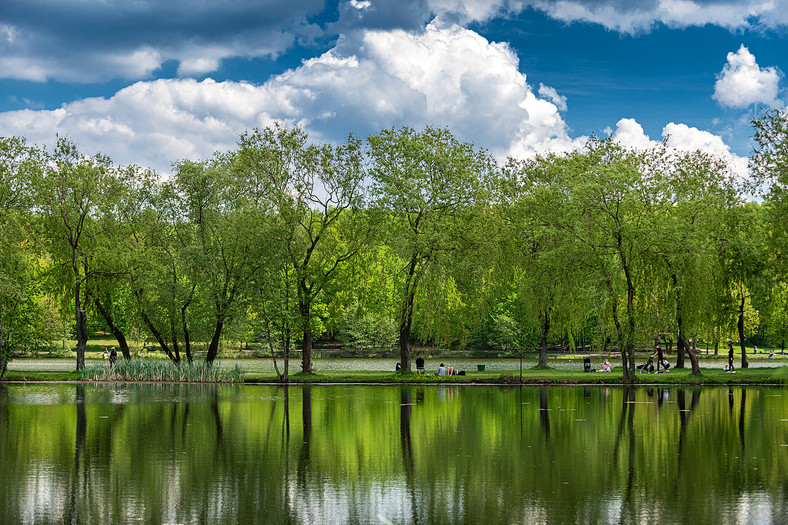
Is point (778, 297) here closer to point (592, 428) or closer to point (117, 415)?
point (592, 428)

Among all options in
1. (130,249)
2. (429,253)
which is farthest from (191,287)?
(429,253)

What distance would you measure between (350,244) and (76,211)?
17.9 m

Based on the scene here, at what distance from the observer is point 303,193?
52.0 meters

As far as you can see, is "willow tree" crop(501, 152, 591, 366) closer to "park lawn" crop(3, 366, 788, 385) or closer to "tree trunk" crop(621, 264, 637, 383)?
"tree trunk" crop(621, 264, 637, 383)

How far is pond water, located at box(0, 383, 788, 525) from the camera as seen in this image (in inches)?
500

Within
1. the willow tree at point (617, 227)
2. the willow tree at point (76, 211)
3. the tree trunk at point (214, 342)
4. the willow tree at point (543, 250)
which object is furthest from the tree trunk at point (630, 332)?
the willow tree at point (76, 211)

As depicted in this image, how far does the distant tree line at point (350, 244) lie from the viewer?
154ft

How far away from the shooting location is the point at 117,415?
27562 mm

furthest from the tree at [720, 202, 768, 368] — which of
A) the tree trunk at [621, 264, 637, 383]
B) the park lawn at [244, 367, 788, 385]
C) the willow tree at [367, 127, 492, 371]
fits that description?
the willow tree at [367, 127, 492, 371]

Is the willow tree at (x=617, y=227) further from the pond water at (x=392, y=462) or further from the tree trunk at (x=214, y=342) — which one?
the tree trunk at (x=214, y=342)

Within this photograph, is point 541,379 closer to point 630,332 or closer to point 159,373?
point 630,332

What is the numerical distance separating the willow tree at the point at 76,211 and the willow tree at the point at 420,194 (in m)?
17.9

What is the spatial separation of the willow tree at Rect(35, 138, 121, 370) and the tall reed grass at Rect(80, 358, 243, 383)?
16.3 ft

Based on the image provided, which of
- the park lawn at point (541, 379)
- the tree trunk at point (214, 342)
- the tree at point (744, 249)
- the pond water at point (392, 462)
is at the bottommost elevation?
the park lawn at point (541, 379)
